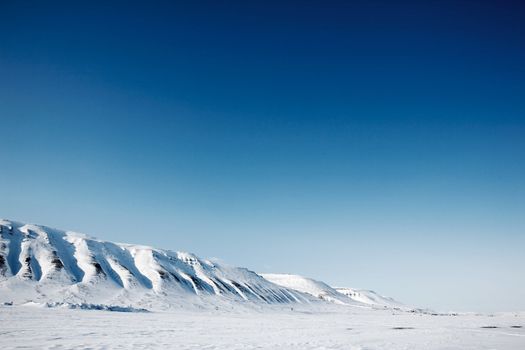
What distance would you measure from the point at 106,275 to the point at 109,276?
4.57 feet

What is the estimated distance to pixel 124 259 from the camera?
14475cm

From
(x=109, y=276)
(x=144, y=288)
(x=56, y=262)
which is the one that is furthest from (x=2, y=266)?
(x=144, y=288)

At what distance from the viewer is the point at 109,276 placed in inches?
4619

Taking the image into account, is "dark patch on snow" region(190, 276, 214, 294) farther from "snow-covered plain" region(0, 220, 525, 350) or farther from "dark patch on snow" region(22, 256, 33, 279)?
"dark patch on snow" region(22, 256, 33, 279)

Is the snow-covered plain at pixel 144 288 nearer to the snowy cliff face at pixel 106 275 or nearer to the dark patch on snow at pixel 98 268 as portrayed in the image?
the snowy cliff face at pixel 106 275

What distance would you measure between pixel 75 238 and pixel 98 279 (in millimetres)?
42190

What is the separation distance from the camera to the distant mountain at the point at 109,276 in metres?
92.3

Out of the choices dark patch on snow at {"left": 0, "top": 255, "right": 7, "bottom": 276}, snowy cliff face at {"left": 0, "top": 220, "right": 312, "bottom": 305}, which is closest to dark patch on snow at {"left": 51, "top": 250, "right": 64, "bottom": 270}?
snowy cliff face at {"left": 0, "top": 220, "right": 312, "bottom": 305}

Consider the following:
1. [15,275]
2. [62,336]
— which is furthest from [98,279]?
[62,336]

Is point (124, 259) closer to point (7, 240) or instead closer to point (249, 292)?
point (7, 240)

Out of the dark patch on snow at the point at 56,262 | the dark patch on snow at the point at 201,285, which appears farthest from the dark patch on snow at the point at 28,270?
the dark patch on snow at the point at 201,285

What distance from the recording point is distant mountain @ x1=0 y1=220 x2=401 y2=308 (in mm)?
92312

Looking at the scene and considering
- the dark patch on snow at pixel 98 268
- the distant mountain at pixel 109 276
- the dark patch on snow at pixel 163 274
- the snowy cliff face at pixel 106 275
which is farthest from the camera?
the dark patch on snow at pixel 163 274

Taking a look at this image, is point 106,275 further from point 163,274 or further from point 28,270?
point 163,274
